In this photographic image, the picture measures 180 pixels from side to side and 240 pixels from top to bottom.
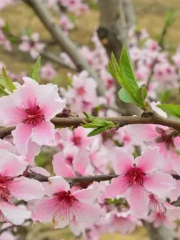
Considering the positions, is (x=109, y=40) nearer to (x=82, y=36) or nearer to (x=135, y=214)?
(x=135, y=214)

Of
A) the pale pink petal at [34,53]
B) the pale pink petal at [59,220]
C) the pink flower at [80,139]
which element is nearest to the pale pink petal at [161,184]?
the pale pink petal at [59,220]

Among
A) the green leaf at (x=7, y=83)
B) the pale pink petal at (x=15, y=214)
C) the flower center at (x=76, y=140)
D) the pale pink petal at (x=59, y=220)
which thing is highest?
the flower center at (x=76, y=140)

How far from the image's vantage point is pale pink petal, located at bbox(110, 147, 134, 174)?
3.12ft

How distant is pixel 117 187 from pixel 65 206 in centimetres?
13

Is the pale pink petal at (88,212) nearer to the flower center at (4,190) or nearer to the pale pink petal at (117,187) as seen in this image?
the pale pink petal at (117,187)

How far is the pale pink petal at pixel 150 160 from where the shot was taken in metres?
0.91

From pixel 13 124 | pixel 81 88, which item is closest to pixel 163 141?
pixel 13 124

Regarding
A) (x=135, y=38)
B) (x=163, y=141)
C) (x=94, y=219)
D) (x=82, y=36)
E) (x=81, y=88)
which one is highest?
(x=82, y=36)

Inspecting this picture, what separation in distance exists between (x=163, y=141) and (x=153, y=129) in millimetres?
33

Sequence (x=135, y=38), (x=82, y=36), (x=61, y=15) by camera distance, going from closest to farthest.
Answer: (x=135, y=38)
(x=61, y=15)
(x=82, y=36)

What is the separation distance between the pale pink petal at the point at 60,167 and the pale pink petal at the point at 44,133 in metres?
0.16

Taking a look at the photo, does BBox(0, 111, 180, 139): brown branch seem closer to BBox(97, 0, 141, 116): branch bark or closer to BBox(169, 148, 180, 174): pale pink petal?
BBox(169, 148, 180, 174): pale pink petal

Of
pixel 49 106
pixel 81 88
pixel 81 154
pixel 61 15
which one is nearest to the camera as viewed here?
pixel 49 106

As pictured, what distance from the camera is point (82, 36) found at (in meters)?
8.12
